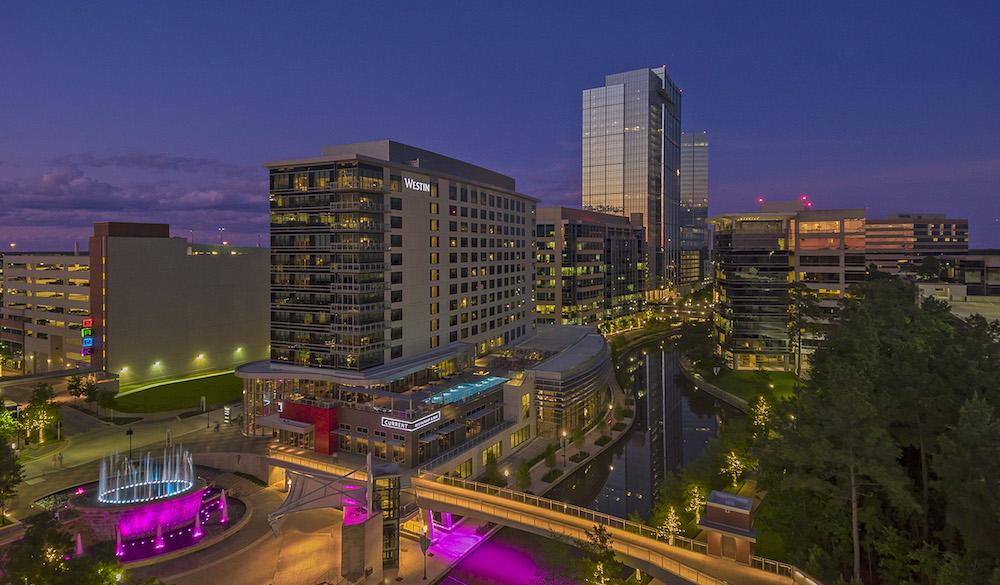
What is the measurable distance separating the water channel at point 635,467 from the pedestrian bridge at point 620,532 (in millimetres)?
3777

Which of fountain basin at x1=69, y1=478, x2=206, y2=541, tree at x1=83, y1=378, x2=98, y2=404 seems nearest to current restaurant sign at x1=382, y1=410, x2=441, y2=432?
fountain basin at x1=69, y1=478, x2=206, y2=541

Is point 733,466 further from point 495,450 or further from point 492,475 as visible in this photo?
point 495,450

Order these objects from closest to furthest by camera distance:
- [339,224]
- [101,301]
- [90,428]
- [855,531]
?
1. [855,531]
2. [339,224]
3. [90,428]
4. [101,301]

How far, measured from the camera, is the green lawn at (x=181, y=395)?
66750 millimetres

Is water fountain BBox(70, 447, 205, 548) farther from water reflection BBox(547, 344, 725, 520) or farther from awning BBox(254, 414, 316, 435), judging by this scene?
water reflection BBox(547, 344, 725, 520)

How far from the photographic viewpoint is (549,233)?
124 meters

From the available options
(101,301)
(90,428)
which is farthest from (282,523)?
(101,301)

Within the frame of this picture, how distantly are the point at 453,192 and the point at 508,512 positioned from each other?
40.4 metres

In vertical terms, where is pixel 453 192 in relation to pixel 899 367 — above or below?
above

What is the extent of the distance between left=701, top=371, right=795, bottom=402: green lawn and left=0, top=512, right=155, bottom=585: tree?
7096cm

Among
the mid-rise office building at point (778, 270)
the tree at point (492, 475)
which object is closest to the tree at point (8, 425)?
the tree at point (492, 475)

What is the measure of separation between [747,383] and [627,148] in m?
125

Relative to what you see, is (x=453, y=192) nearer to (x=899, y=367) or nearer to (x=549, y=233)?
(x=899, y=367)

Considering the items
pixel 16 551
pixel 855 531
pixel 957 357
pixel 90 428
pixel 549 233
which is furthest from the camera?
pixel 549 233
